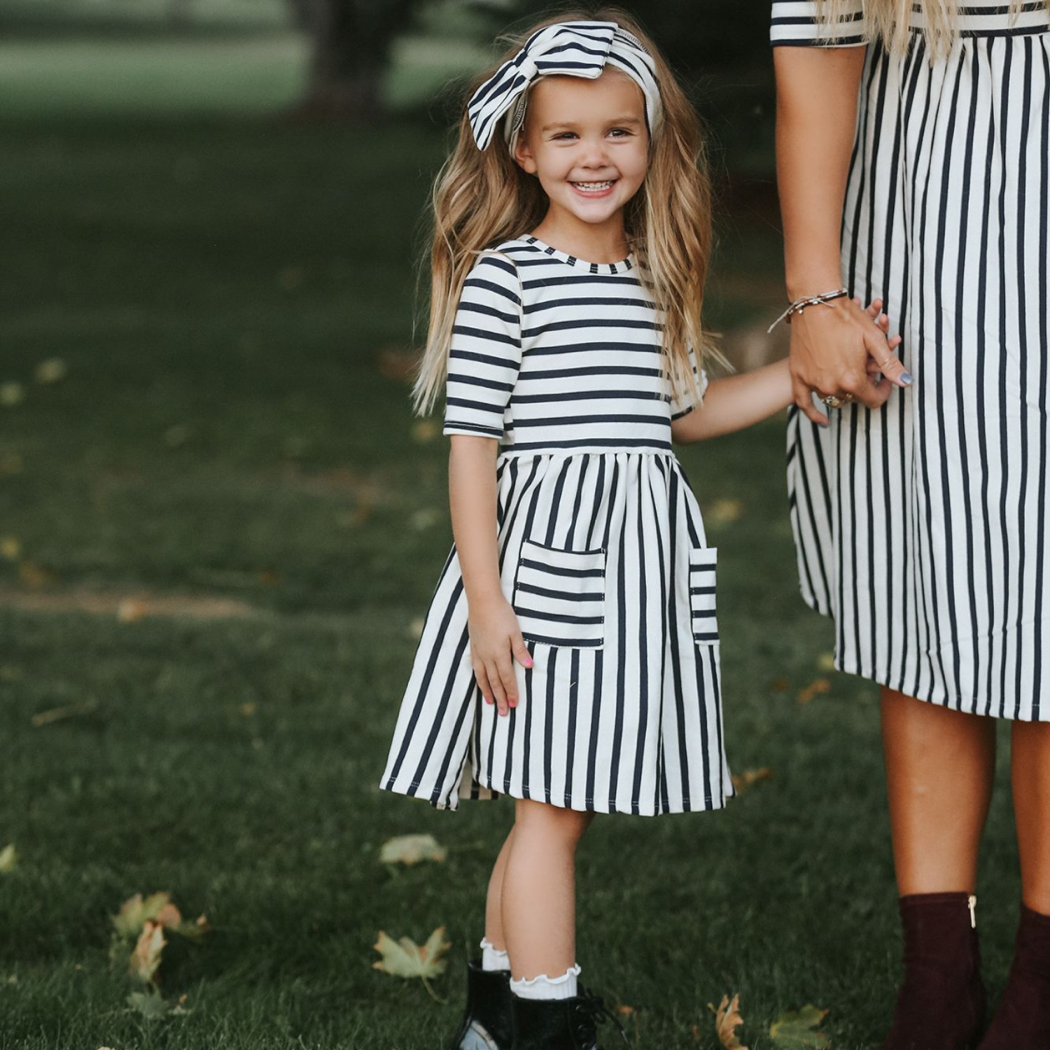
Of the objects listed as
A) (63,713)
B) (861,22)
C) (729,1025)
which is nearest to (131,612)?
(63,713)

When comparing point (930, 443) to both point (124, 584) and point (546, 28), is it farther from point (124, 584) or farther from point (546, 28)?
point (124, 584)

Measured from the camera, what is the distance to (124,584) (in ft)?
19.3

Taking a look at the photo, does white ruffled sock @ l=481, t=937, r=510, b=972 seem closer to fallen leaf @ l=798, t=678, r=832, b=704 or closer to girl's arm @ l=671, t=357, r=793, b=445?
girl's arm @ l=671, t=357, r=793, b=445

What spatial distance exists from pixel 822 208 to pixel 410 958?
4.83ft

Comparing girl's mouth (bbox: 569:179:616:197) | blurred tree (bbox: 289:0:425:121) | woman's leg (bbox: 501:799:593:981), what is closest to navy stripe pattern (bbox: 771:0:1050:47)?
girl's mouth (bbox: 569:179:616:197)

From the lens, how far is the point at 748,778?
4.03 metres

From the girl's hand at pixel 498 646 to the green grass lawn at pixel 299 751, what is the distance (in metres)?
0.69

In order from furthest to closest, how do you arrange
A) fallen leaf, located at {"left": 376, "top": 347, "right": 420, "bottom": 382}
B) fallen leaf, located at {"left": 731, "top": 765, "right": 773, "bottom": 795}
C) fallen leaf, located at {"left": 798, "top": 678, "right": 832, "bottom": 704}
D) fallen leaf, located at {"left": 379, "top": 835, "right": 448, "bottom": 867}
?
fallen leaf, located at {"left": 376, "top": 347, "right": 420, "bottom": 382} → fallen leaf, located at {"left": 798, "top": 678, "right": 832, "bottom": 704} → fallen leaf, located at {"left": 731, "top": 765, "right": 773, "bottom": 795} → fallen leaf, located at {"left": 379, "top": 835, "right": 448, "bottom": 867}

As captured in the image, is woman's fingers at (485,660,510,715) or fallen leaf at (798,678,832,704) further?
fallen leaf at (798,678,832,704)

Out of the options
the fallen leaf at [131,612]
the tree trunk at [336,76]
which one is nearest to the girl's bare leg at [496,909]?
the fallen leaf at [131,612]

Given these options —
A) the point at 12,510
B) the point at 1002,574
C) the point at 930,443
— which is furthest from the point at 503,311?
the point at 12,510

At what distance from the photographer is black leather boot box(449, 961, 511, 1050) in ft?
8.55

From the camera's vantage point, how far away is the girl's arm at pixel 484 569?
241 centimetres

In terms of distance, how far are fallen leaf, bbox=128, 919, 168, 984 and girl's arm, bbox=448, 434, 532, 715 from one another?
3.09ft
